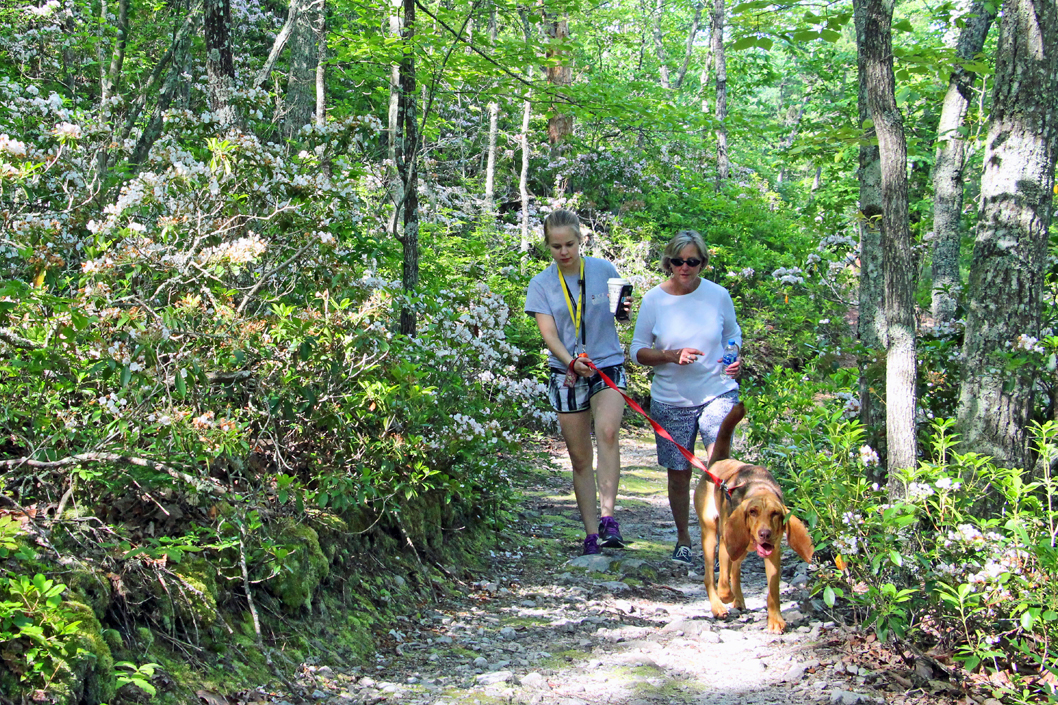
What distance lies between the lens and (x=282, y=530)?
398 centimetres

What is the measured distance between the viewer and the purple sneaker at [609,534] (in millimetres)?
6008

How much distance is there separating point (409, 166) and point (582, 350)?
239 cm

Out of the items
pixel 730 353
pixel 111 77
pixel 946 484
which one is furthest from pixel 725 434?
pixel 111 77

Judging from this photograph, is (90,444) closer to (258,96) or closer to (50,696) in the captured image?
(50,696)

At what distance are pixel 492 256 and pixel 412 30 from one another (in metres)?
5.58

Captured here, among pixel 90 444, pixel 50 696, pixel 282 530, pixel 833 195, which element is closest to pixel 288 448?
pixel 282 530

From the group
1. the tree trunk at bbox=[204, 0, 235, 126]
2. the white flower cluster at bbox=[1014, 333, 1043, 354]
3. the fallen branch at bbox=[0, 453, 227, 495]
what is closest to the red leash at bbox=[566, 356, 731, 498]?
the white flower cluster at bbox=[1014, 333, 1043, 354]

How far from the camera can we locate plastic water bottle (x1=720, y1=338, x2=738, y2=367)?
552cm

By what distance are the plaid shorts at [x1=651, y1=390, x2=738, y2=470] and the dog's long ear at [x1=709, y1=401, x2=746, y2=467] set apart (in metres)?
0.31

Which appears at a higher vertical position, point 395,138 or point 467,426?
point 395,138

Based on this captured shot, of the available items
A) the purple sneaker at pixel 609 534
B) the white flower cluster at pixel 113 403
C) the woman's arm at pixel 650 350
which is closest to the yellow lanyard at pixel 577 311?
the woman's arm at pixel 650 350

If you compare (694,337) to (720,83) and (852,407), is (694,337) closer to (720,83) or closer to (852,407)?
(852,407)

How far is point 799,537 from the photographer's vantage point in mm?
4172

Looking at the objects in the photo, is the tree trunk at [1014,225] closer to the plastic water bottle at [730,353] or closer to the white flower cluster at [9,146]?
the plastic water bottle at [730,353]
